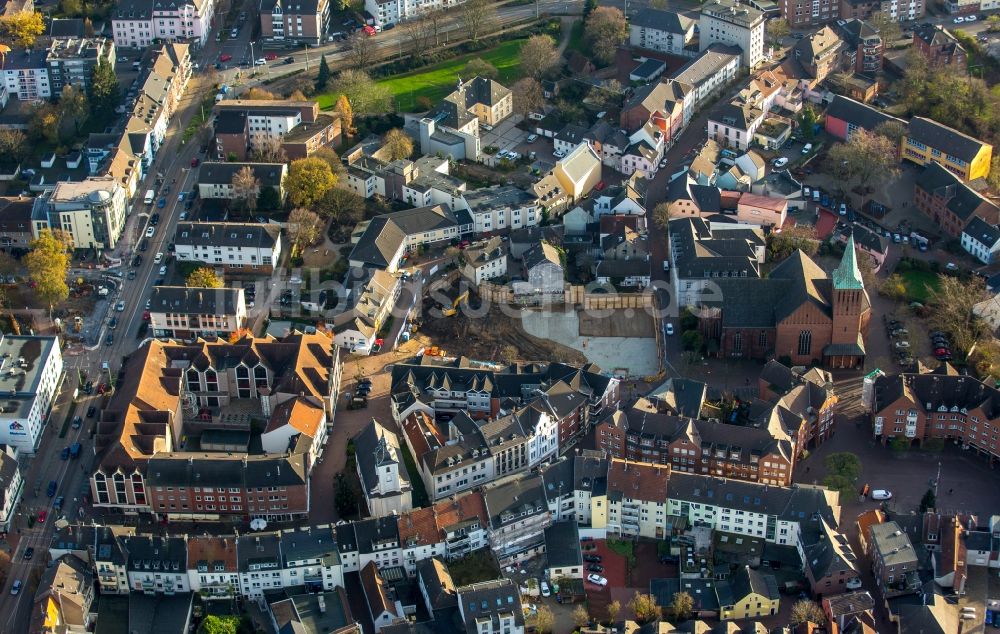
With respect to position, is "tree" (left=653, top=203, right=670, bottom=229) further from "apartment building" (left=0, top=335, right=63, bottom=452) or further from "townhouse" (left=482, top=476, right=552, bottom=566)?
"apartment building" (left=0, top=335, right=63, bottom=452)

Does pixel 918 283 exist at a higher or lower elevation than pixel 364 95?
lower

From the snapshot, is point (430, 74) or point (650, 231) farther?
point (430, 74)

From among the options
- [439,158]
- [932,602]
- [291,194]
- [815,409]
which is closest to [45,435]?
[291,194]

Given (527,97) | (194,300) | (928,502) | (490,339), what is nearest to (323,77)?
(527,97)

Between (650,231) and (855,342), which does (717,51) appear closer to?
(650,231)

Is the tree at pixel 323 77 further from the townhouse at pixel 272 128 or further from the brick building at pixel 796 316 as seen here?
the brick building at pixel 796 316

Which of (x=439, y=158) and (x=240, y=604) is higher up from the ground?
(x=439, y=158)

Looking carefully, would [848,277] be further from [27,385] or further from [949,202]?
[27,385]
